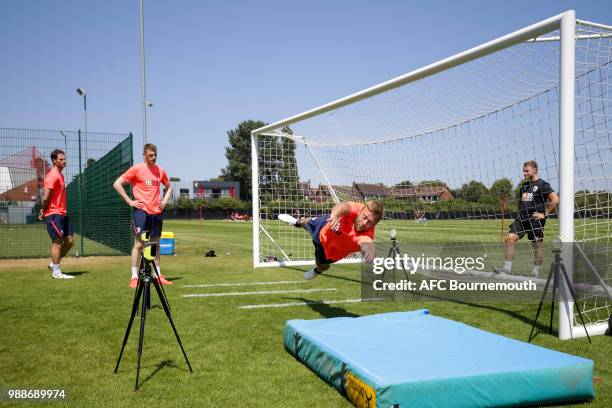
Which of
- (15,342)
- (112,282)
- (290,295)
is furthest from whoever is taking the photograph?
(112,282)

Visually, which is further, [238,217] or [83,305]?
[238,217]

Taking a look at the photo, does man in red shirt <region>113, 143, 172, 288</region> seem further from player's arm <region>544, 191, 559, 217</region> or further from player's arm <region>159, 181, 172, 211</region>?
player's arm <region>544, 191, 559, 217</region>

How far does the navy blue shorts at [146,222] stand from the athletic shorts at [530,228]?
250 inches

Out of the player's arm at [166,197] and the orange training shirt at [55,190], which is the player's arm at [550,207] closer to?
the player's arm at [166,197]

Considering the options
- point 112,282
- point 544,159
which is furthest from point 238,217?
point 544,159

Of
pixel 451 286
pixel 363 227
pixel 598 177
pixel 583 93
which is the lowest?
pixel 451 286

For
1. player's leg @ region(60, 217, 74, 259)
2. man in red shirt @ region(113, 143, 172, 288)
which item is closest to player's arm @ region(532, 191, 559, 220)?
man in red shirt @ region(113, 143, 172, 288)

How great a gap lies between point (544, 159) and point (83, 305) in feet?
22.3

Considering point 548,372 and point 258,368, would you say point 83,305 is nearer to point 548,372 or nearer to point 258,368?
point 258,368

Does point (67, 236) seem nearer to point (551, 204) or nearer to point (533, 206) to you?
point (533, 206)

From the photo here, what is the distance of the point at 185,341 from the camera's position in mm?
5426

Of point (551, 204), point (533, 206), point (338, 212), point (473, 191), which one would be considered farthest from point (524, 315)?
point (338, 212)

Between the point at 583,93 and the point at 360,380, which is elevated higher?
the point at 583,93

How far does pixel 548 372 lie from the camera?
363 centimetres
